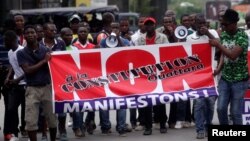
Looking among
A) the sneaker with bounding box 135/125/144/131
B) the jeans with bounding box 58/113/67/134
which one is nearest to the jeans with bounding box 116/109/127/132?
the sneaker with bounding box 135/125/144/131

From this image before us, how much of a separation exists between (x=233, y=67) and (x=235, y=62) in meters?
0.07

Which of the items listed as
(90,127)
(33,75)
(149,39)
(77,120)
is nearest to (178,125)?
(90,127)

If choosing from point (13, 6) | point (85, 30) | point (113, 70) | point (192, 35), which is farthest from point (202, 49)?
point (13, 6)

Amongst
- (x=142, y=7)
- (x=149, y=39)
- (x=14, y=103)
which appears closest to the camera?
(x=14, y=103)

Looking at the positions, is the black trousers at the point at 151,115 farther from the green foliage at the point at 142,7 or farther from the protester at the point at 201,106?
the green foliage at the point at 142,7

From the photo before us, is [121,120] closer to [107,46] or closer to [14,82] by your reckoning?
[107,46]

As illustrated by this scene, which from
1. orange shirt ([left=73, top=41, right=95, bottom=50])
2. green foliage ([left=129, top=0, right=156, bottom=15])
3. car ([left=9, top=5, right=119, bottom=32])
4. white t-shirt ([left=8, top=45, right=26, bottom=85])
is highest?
orange shirt ([left=73, top=41, right=95, bottom=50])

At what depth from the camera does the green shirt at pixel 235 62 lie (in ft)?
28.0

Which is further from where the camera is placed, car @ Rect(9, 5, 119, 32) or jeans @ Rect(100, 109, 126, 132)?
car @ Rect(9, 5, 119, 32)

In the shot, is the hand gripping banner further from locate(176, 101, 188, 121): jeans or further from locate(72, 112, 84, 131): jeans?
locate(176, 101, 188, 121): jeans

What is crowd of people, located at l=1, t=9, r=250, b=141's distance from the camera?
340 inches

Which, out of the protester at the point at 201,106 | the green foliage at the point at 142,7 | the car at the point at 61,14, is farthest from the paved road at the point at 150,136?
the green foliage at the point at 142,7

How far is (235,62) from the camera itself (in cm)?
861

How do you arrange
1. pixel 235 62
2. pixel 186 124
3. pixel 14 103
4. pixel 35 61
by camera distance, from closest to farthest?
pixel 235 62, pixel 35 61, pixel 14 103, pixel 186 124
